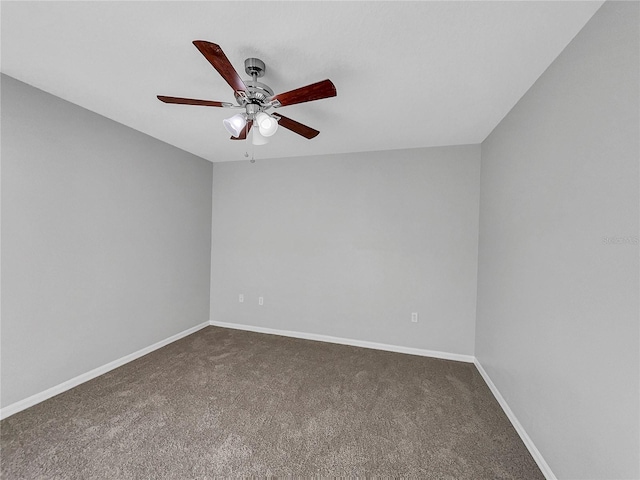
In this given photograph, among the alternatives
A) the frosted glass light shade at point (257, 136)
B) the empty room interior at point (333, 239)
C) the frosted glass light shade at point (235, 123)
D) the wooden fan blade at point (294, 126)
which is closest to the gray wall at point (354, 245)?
the empty room interior at point (333, 239)

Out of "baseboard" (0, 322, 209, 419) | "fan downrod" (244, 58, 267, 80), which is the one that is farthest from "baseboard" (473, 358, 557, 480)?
"baseboard" (0, 322, 209, 419)

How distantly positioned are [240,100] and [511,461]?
280 centimetres

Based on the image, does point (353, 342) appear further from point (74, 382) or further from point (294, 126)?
point (74, 382)

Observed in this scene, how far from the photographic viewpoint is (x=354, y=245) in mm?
3391

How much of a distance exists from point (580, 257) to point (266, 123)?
1816 mm

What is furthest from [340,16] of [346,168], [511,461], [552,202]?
[511,461]

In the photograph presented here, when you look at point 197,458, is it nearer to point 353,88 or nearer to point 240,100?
point 240,100

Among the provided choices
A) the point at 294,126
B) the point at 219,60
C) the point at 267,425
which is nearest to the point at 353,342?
the point at 267,425

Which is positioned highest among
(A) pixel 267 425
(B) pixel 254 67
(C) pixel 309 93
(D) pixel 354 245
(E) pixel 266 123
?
(B) pixel 254 67

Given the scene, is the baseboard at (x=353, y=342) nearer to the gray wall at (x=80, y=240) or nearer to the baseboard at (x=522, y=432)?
the baseboard at (x=522, y=432)

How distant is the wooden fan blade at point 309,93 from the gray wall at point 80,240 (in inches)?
80.8

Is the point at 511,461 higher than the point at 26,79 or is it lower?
lower

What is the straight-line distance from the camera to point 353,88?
1.89 m

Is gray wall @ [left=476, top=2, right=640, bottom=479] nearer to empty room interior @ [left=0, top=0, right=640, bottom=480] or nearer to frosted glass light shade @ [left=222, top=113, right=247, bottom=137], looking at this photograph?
empty room interior @ [left=0, top=0, right=640, bottom=480]
